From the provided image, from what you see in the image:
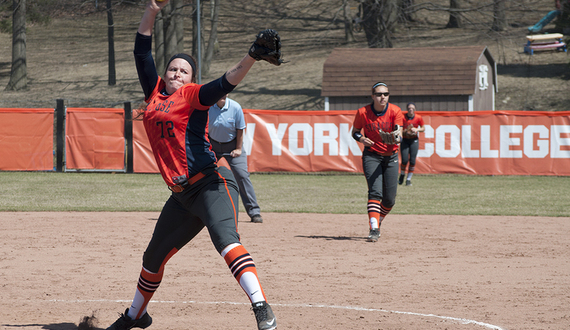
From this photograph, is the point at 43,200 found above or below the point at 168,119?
below

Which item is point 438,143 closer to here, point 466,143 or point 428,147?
point 428,147

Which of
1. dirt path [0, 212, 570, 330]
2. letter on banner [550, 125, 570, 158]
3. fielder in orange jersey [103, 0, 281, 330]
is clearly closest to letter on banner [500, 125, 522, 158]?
letter on banner [550, 125, 570, 158]

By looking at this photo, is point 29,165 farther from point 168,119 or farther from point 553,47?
point 553,47

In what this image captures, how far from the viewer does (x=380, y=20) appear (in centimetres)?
2941

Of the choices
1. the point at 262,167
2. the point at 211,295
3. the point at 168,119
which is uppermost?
the point at 168,119

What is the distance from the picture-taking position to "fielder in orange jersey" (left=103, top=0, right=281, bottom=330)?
12.4 feet

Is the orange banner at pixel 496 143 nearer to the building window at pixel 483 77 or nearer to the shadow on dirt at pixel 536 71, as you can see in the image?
the building window at pixel 483 77

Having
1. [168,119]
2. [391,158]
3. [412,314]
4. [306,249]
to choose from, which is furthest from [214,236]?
[391,158]

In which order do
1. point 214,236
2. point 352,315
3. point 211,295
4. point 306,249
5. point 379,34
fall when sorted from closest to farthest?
point 214,236
point 352,315
point 211,295
point 306,249
point 379,34

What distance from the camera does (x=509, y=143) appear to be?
17.4 m

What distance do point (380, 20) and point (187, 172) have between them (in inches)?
1058

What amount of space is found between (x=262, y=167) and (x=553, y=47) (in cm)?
2569

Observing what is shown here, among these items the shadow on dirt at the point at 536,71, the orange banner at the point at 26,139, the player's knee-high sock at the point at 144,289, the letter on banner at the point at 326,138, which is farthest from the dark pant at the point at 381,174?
the shadow on dirt at the point at 536,71

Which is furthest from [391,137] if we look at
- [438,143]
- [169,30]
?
[169,30]
